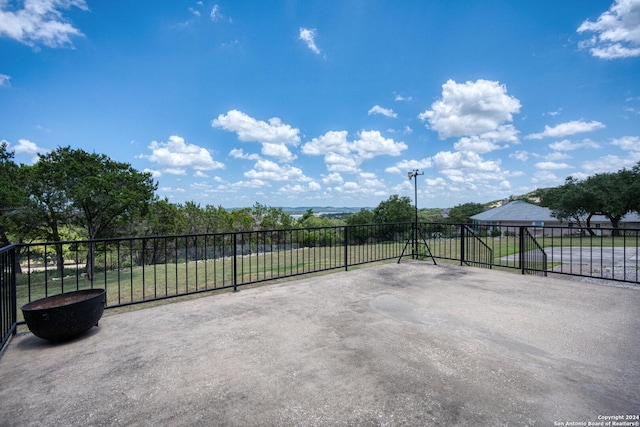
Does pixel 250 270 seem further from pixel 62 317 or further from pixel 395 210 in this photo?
pixel 395 210

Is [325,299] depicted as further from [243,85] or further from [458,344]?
[243,85]

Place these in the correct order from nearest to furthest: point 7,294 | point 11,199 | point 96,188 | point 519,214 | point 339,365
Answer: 1. point 339,365
2. point 7,294
3. point 11,199
4. point 96,188
5. point 519,214

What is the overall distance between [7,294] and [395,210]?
130 feet

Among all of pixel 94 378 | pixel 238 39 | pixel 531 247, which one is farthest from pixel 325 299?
pixel 238 39

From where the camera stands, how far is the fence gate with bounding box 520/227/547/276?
5.68 m

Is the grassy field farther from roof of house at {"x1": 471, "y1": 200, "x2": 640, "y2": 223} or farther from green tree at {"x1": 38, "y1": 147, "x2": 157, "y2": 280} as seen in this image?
roof of house at {"x1": 471, "y1": 200, "x2": 640, "y2": 223}

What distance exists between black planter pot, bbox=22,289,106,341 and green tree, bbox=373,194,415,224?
3676 cm

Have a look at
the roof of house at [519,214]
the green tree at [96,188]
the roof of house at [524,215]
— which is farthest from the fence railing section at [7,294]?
the roof of house at [519,214]

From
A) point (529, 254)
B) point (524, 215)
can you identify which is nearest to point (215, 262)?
point (529, 254)

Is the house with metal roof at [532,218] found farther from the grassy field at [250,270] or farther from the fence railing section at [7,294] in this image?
the fence railing section at [7,294]

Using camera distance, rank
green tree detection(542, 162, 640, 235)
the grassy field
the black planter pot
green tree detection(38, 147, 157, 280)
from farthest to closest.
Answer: green tree detection(542, 162, 640, 235)
green tree detection(38, 147, 157, 280)
the grassy field
the black planter pot

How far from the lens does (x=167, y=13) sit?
706cm

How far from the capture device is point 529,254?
627 centimetres

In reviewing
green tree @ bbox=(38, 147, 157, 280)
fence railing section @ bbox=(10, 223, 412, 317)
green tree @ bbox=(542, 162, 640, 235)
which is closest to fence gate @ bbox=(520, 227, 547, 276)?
fence railing section @ bbox=(10, 223, 412, 317)
